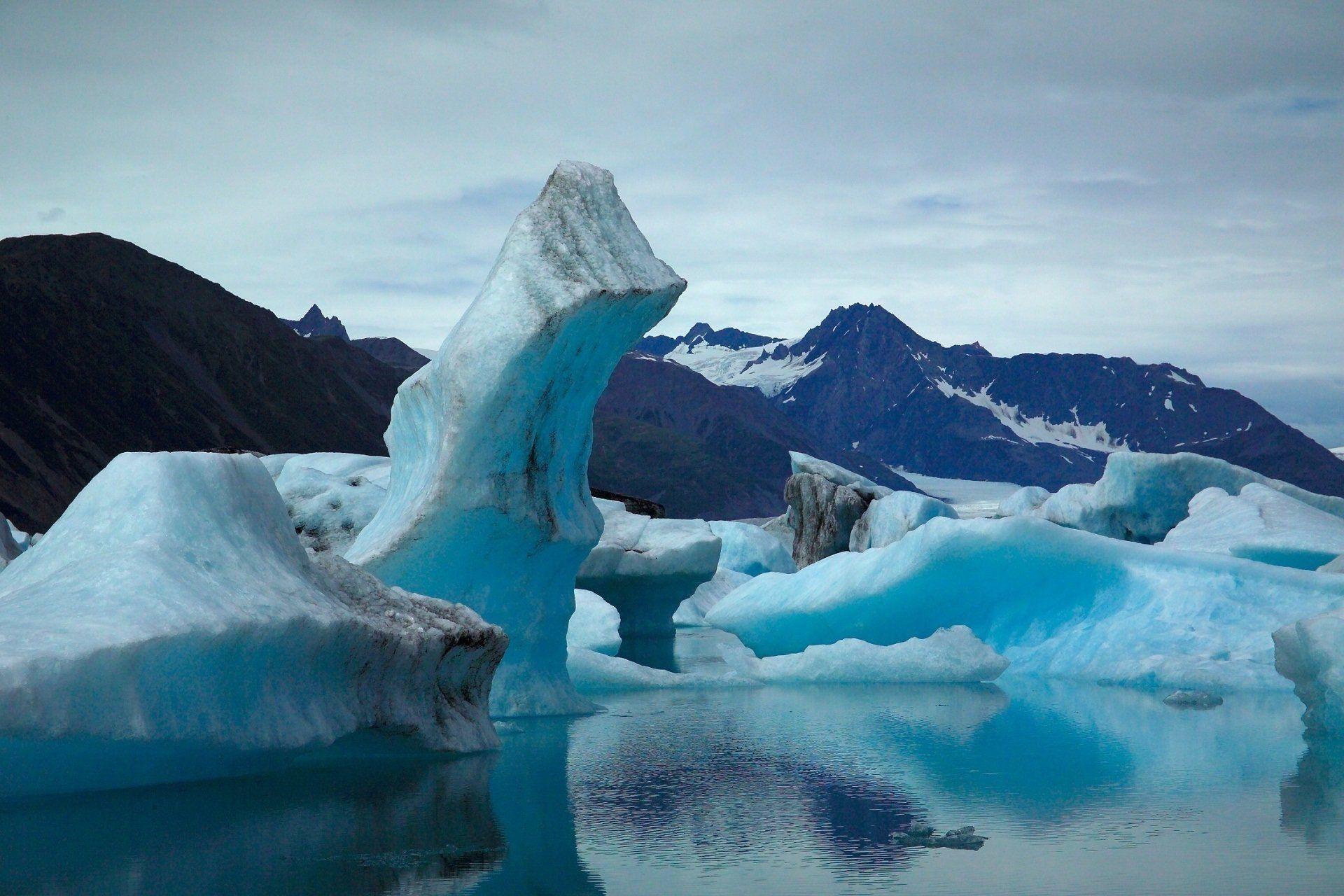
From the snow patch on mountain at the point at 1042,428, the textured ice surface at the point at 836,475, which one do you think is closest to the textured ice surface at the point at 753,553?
the textured ice surface at the point at 836,475

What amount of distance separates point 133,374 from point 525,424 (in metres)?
64.8

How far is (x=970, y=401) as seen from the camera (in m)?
188

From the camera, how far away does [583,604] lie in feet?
46.2

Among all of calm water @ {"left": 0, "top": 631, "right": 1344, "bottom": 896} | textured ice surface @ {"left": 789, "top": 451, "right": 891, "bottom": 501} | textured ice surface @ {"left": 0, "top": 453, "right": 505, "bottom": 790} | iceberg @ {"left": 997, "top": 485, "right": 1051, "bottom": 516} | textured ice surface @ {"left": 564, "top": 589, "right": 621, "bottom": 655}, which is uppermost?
textured ice surface @ {"left": 789, "top": 451, "right": 891, "bottom": 501}

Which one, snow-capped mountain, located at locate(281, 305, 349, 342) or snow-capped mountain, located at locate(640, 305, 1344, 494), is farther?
snow-capped mountain, located at locate(640, 305, 1344, 494)

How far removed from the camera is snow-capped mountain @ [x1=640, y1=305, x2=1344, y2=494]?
17338 centimetres

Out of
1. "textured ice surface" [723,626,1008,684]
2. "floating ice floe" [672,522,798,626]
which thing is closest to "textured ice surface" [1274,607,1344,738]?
"textured ice surface" [723,626,1008,684]

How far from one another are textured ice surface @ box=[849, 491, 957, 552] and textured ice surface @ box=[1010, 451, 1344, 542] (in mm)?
2744

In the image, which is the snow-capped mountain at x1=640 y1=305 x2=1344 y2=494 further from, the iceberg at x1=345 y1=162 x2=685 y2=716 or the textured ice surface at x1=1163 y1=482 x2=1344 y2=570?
the iceberg at x1=345 y1=162 x2=685 y2=716

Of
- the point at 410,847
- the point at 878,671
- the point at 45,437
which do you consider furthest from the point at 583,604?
the point at 45,437

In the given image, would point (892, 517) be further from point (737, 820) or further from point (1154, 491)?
point (737, 820)

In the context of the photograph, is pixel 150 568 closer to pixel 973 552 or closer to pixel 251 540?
pixel 251 540

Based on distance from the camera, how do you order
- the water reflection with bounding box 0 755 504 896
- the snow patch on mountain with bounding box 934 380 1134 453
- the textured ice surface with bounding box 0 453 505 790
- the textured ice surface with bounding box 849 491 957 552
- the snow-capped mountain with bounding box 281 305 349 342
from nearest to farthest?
the water reflection with bounding box 0 755 504 896, the textured ice surface with bounding box 0 453 505 790, the textured ice surface with bounding box 849 491 957 552, the snow-capped mountain with bounding box 281 305 349 342, the snow patch on mountain with bounding box 934 380 1134 453

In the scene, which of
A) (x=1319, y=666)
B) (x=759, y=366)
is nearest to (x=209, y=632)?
(x=1319, y=666)
